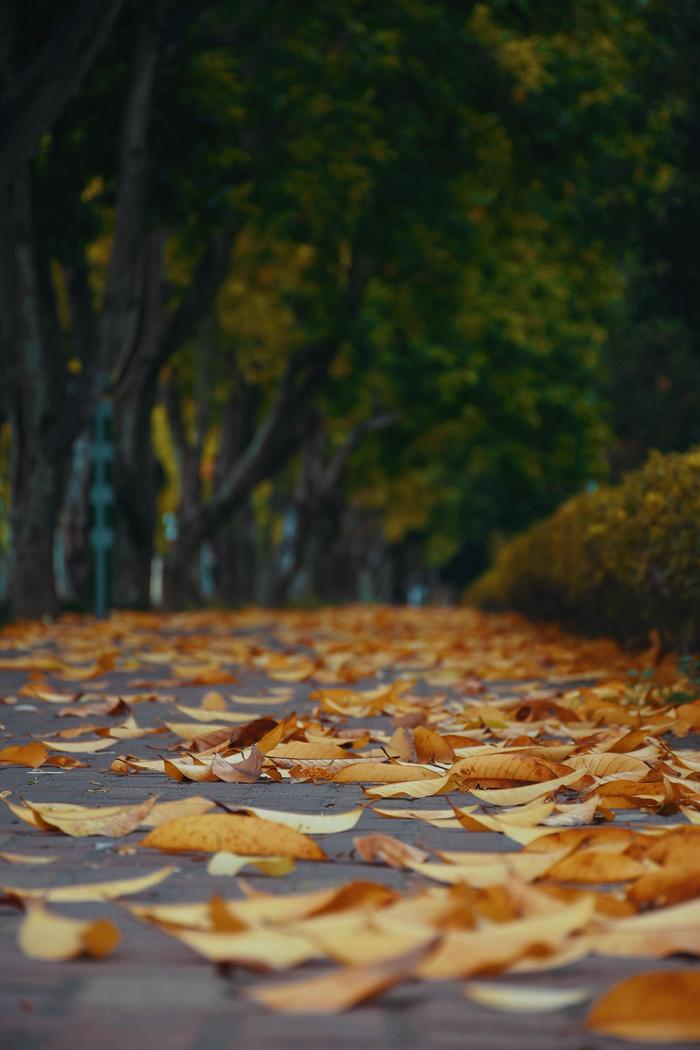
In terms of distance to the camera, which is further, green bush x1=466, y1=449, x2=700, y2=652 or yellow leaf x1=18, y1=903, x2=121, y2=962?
green bush x1=466, y1=449, x2=700, y2=652

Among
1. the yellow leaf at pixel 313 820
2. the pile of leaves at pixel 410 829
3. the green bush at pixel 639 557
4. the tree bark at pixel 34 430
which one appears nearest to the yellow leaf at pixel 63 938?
the pile of leaves at pixel 410 829

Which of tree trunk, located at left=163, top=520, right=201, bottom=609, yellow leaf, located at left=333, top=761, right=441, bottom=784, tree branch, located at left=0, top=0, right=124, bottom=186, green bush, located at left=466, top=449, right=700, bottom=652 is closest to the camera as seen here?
yellow leaf, located at left=333, top=761, right=441, bottom=784

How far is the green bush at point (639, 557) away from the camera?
8.08 m

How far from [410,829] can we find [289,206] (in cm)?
1544

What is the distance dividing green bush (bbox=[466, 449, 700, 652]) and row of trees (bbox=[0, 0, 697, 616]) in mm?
4698

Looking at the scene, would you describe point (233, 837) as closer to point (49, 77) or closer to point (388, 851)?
point (388, 851)

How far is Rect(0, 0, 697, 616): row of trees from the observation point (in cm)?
1462

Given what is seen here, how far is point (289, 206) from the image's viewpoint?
1827 cm

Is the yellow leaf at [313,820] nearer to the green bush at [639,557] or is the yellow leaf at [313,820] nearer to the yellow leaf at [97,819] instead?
the yellow leaf at [97,819]

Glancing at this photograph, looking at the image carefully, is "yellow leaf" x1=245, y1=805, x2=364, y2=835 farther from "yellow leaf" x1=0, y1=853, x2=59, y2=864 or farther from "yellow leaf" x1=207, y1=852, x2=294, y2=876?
"yellow leaf" x1=0, y1=853, x2=59, y2=864

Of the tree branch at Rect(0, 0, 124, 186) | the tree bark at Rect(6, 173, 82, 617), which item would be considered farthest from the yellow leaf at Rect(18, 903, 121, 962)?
the tree bark at Rect(6, 173, 82, 617)

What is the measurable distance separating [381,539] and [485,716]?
48.4 meters

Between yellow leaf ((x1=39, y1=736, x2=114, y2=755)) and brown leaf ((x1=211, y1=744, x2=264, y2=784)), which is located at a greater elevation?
brown leaf ((x1=211, y1=744, x2=264, y2=784))

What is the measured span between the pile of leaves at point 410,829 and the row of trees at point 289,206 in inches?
233
